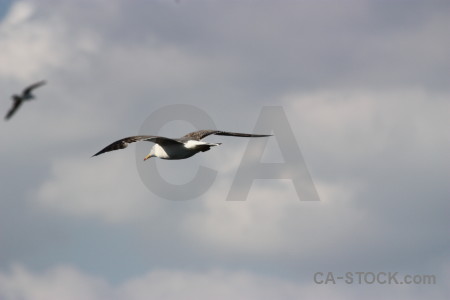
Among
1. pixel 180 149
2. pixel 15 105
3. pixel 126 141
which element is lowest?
pixel 15 105

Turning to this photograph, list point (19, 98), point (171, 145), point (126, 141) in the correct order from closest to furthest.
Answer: point (19, 98) < point (126, 141) < point (171, 145)

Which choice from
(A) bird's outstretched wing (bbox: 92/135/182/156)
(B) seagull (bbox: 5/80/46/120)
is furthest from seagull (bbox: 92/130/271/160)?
(B) seagull (bbox: 5/80/46/120)

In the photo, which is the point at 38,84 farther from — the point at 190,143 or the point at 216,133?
the point at 216,133

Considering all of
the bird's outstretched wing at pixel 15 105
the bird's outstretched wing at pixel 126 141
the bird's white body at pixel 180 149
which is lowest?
the bird's outstretched wing at pixel 15 105

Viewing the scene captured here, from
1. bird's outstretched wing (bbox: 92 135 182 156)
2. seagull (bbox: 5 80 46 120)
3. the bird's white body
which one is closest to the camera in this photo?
seagull (bbox: 5 80 46 120)

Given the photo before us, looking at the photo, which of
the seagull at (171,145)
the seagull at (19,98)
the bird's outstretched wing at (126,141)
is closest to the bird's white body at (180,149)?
the seagull at (171,145)

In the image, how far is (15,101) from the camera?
78.0 feet

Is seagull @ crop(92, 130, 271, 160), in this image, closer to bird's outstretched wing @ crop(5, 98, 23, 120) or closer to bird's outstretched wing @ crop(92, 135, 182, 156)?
bird's outstretched wing @ crop(92, 135, 182, 156)

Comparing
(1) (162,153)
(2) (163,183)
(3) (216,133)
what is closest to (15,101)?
(1) (162,153)

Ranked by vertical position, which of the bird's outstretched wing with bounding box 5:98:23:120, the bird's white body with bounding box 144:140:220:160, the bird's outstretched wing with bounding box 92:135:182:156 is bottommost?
the bird's outstretched wing with bounding box 5:98:23:120

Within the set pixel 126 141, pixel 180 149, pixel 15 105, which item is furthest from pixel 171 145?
pixel 15 105

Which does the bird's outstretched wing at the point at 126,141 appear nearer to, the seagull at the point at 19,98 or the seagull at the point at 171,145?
the seagull at the point at 171,145

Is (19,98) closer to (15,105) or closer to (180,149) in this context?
(15,105)

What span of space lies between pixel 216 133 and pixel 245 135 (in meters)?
1.64
